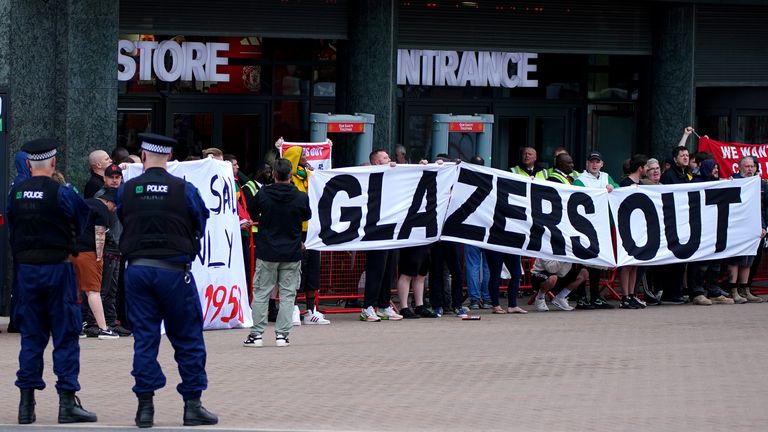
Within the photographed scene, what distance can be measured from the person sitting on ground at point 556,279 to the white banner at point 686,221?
22.1 inches

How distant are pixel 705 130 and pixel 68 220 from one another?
1476cm

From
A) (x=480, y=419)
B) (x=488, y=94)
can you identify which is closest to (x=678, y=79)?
(x=488, y=94)

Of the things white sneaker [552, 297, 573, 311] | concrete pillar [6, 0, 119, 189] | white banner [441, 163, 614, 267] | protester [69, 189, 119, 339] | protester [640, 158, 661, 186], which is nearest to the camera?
protester [69, 189, 119, 339]

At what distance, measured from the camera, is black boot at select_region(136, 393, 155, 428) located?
908 cm

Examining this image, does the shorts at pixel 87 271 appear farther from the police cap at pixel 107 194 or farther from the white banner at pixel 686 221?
the white banner at pixel 686 221

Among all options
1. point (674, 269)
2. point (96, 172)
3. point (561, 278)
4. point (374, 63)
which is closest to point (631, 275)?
point (674, 269)

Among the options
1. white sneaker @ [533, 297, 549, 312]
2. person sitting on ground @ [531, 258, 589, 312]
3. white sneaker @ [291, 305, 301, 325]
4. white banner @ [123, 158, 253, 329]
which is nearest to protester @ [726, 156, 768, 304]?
person sitting on ground @ [531, 258, 589, 312]

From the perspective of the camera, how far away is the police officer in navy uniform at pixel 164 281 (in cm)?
922

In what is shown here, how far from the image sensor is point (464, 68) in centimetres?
2100

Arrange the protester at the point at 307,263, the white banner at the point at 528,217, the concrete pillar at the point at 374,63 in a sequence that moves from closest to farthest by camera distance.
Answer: the protester at the point at 307,263 < the white banner at the point at 528,217 < the concrete pillar at the point at 374,63

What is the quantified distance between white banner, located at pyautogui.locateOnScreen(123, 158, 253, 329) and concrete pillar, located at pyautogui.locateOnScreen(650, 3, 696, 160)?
872 cm

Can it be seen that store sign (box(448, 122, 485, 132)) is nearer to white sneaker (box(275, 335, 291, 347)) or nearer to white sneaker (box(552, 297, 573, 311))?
white sneaker (box(552, 297, 573, 311))

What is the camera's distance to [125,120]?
1905cm

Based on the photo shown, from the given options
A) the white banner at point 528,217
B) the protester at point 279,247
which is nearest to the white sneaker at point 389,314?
the white banner at point 528,217
